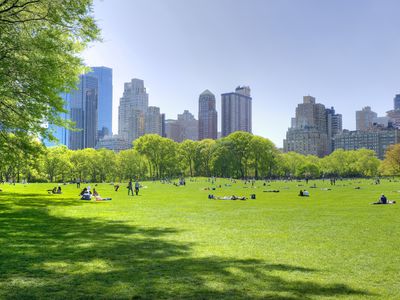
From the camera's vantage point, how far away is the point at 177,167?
5851 inches

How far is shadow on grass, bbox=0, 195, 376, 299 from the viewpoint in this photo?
822 centimetres

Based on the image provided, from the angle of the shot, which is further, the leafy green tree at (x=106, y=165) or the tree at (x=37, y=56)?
the leafy green tree at (x=106, y=165)

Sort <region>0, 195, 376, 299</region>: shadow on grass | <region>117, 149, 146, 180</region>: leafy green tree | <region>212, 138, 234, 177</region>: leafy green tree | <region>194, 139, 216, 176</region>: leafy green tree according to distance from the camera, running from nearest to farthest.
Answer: <region>0, 195, 376, 299</region>: shadow on grass, <region>117, 149, 146, 180</region>: leafy green tree, <region>212, 138, 234, 177</region>: leafy green tree, <region>194, 139, 216, 176</region>: leafy green tree

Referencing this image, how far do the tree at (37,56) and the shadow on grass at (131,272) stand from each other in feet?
36.2

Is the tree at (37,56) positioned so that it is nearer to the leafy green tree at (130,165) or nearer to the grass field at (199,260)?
the grass field at (199,260)

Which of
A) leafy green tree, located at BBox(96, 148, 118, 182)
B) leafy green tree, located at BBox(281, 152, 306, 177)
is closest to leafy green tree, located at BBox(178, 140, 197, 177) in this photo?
leafy green tree, located at BBox(96, 148, 118, 182)

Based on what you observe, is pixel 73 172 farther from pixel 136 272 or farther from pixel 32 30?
pixel 136 272

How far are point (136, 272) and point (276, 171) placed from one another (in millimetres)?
163268

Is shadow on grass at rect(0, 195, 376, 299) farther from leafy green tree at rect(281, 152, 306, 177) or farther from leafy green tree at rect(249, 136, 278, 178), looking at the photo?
leafy green tree at rect(281, 152, 306, 177)

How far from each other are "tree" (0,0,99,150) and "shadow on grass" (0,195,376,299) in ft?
36.2

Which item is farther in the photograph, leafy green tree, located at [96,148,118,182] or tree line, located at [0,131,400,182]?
leafy green tree, located at [96,148,118,182]

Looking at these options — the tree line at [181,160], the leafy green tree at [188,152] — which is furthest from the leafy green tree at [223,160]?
the leafy green tree at [188,152]

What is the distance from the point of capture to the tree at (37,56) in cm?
2186

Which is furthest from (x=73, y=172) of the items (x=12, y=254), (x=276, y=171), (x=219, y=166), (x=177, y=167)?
(x=12, y=254)
